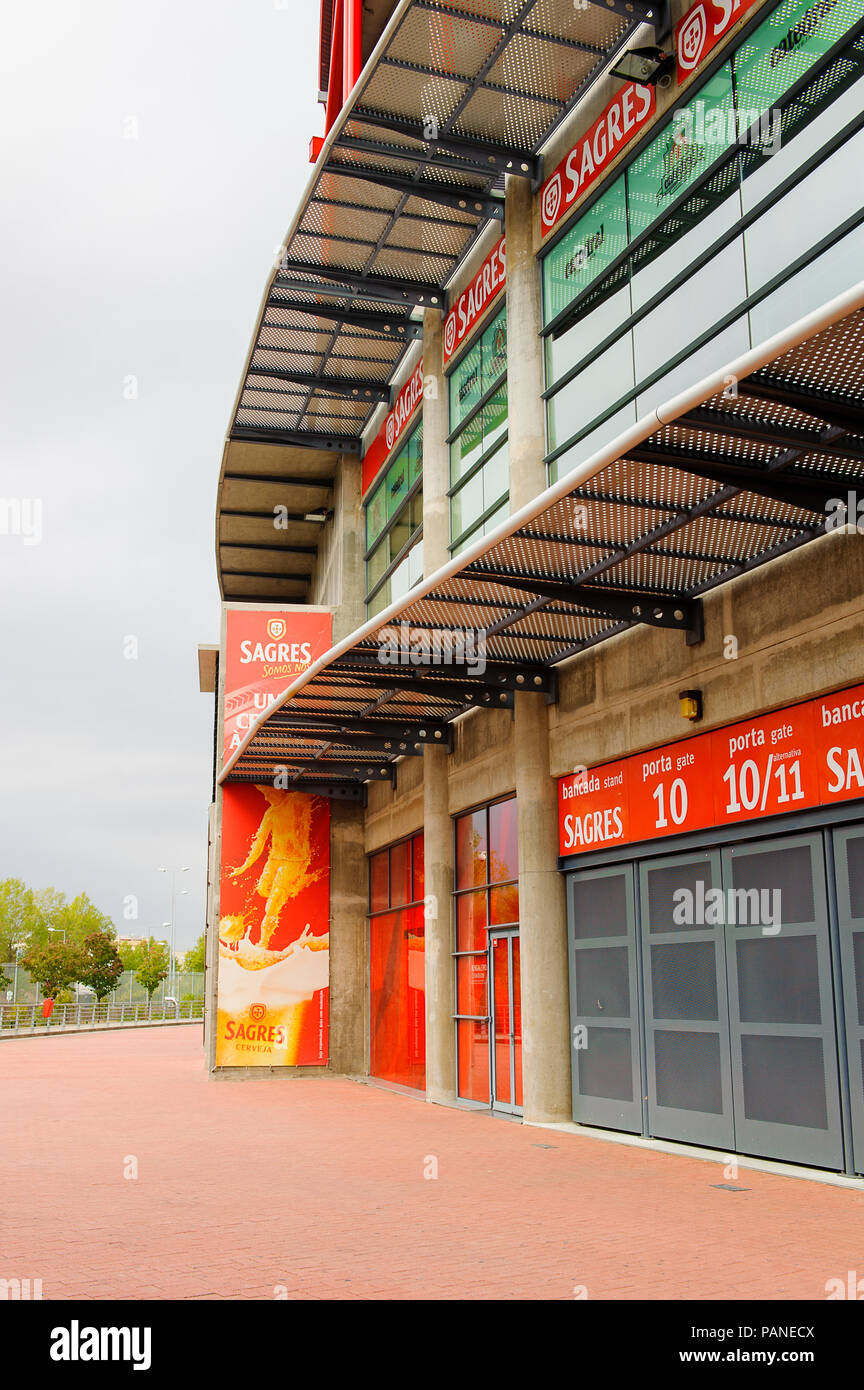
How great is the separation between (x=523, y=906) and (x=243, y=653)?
1086cm

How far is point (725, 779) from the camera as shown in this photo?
12.1m

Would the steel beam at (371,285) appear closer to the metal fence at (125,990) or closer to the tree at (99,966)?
the metal fence at (125,990)

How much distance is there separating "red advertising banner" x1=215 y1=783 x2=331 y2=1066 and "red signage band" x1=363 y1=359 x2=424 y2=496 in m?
6.74

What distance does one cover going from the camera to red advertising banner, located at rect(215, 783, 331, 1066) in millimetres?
23312

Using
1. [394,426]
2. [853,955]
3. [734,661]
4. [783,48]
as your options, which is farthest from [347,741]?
[783,48]

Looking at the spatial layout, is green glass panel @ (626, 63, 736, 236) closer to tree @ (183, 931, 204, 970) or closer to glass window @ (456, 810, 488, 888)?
glass window @ (456, 810, 488, 888)

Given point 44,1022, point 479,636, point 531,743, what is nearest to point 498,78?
point 479,636

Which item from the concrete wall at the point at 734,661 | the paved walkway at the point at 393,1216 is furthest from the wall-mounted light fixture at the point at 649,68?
the paved walkway at the point at 393,1216

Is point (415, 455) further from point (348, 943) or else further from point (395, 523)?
point (348, 943)

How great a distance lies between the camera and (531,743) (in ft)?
52.0

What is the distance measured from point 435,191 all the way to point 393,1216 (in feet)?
43.2

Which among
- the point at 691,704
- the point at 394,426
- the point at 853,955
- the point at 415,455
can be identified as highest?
the point at 394,426

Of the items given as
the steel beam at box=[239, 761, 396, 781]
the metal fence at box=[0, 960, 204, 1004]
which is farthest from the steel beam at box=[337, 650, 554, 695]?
the metal fence at box=[0, 960, 204, 1004]

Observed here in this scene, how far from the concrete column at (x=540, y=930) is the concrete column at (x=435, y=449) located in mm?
4821
